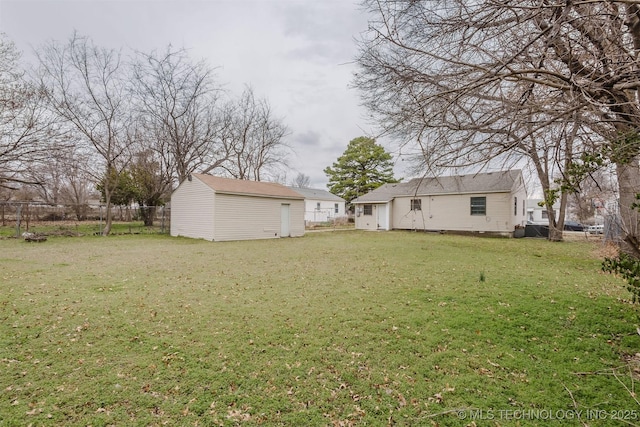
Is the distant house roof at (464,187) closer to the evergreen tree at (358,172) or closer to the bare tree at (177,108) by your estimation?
the evergreen tree at (358,172)

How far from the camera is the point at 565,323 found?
4082 mm

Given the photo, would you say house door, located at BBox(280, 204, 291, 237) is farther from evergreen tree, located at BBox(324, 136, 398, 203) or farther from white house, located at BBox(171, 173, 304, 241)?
evergreen tree, located at BBox(324, 136, 398, 203)

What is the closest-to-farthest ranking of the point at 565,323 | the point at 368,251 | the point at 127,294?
the point at 565,323
the point at 127,294
the point at 368,251

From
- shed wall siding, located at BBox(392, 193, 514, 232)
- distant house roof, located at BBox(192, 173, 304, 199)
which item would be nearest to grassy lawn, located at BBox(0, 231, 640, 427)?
distant house roof, located at BBox(192, 173, 304, 199)

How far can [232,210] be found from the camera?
48.9 ft

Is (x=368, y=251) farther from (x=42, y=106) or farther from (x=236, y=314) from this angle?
(x=42, y=106)

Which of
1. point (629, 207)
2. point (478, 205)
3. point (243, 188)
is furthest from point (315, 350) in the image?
point (478, 205)

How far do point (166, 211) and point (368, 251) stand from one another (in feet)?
48.2

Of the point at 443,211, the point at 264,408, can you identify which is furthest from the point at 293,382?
the point at 443,211

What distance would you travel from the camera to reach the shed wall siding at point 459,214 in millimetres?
17484

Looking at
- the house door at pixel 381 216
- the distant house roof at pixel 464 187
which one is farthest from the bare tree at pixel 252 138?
the house door at pixel 381 216

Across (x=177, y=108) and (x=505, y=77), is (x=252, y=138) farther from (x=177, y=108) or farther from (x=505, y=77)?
(x=505, y=77)

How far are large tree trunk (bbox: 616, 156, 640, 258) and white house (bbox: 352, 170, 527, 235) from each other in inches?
459

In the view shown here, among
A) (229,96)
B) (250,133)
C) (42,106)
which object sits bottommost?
(42,106)
